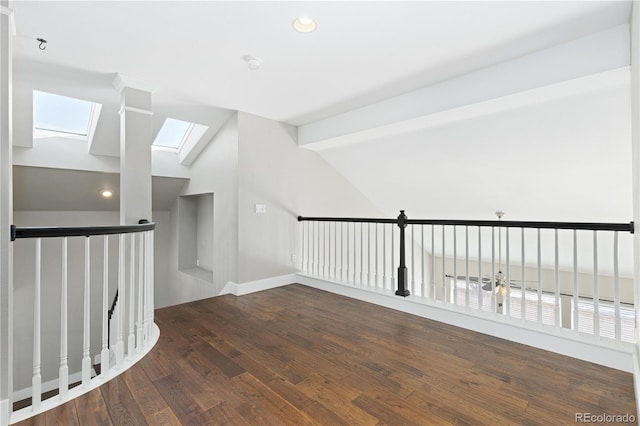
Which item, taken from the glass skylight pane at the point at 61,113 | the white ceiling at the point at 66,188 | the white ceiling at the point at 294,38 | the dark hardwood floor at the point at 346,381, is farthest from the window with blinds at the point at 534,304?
the glass skylight pane at the point at 61,113

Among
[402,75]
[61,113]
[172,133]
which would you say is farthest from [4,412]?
[172,133]

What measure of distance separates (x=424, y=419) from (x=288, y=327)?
1.55 metres

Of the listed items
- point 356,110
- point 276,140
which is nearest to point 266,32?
point 356,110

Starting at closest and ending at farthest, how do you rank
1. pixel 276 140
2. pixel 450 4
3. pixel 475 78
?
1. pixel 450 4
2. pixel 475 78
3. pixel 276 140

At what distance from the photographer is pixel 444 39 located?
2.39 m

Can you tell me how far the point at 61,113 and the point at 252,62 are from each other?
3055 millimetres

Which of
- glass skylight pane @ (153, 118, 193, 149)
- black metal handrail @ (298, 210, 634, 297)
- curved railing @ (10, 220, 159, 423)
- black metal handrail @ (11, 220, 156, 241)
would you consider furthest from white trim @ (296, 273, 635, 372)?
glass skylight pane @ (153, 118, 193, 149)

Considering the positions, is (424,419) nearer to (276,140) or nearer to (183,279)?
(276,140)

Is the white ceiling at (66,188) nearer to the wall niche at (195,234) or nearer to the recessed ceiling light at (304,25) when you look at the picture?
the wall niche at (195,234)

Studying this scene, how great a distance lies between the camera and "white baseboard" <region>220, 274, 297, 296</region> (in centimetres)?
404

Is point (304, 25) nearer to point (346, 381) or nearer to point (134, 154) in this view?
point (134, 154)

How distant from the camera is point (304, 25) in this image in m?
2.25

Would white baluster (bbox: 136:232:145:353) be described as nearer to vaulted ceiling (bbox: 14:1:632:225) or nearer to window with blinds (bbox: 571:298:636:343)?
vaulted ceiling (bbox: 14:1:632:225)

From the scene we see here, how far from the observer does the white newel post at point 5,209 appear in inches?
60.8
